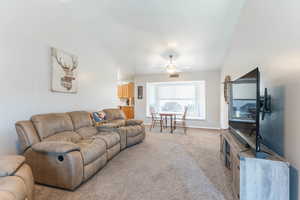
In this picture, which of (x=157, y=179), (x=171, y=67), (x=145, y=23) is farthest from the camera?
(x=171, y=67)

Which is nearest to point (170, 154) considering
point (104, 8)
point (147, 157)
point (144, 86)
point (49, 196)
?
point (147, 157)

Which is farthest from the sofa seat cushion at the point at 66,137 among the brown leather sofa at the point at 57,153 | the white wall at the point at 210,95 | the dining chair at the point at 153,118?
the white wall at the point at 210,95

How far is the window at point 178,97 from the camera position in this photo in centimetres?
614

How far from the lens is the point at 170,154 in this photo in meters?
3.05

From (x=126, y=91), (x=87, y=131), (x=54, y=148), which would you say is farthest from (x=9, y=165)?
(x=126, y=91)

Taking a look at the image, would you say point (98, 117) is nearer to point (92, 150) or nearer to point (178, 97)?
point (92, 150)

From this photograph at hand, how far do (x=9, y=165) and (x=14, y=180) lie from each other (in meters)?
0.19

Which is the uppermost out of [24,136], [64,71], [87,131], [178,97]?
[64,71]

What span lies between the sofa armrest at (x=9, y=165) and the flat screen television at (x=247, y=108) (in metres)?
2.26

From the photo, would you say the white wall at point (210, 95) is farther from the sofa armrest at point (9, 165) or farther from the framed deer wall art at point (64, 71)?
the sofa armrest at point (9, 165)

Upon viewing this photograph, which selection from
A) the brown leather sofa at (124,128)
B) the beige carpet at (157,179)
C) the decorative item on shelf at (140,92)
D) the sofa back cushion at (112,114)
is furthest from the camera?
the decorative item on shelf at (140,92)

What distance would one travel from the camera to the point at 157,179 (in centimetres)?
208

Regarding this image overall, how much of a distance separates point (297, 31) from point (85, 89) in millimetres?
3950

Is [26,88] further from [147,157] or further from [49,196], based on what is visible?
[147,157]
